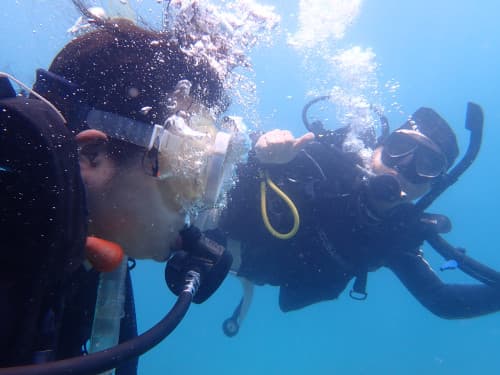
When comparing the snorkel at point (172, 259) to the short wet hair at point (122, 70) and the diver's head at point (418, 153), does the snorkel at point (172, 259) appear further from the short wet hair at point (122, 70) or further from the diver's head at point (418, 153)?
the diver's head at point (418, 153)

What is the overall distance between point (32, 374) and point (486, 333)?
77.9 m

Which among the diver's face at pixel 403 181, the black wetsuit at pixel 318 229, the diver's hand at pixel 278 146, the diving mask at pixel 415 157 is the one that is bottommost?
the black wetsuit at pixel 318 229

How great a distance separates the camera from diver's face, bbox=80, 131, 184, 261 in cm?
145

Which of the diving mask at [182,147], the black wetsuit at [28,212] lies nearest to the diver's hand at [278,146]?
the diving mask at [182,147]

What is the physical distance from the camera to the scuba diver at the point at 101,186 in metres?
1.00

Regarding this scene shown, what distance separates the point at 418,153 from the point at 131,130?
14.9 feet

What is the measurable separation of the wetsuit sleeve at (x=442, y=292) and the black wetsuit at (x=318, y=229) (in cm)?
6

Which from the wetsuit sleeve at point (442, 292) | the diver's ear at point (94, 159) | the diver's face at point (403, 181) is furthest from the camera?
the diver's face at point (403, 181)

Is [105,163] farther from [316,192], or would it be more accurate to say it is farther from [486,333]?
[486,333]

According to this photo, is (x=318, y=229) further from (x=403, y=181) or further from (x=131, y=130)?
(x=131, y=130)

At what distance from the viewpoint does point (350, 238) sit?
184 inches

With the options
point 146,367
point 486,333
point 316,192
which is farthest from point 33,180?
point 486,333

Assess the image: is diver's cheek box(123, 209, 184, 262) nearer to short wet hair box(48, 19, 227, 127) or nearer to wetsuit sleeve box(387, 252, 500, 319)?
short wet hair box(48, 19, 227, 127)

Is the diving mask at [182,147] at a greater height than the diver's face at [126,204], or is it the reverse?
the diving mask at [182,147]
